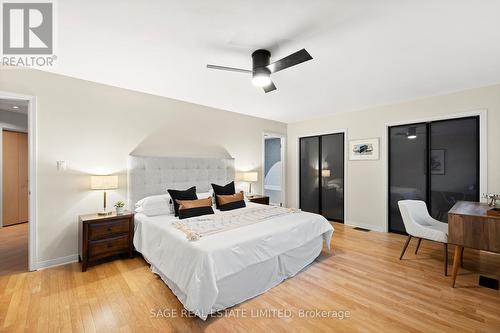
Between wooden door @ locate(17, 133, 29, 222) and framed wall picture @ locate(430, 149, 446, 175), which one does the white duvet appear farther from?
wooden door @ locate(17, 133, 29, 222)

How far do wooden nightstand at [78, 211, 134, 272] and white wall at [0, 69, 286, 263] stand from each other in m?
0.30

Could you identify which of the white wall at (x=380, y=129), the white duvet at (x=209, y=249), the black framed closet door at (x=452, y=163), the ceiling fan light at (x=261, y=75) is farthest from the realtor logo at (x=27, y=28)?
the black framed closet door at (x=452, y=163)

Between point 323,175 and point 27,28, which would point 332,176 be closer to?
point 323,175

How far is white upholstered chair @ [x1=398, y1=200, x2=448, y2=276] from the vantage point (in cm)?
273

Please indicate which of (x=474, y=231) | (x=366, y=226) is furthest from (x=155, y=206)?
(x=366, y=226)

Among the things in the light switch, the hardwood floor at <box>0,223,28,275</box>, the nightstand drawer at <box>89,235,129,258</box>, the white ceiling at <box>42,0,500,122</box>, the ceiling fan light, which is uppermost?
the white ceiling at <box>42,0,500,122</box>

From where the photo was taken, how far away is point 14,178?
494 cm

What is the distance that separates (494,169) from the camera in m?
3.37

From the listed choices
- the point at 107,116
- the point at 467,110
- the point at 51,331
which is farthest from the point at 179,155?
the point at 467,110

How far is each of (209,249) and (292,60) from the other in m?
1.89

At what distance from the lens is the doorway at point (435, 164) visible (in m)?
3.66

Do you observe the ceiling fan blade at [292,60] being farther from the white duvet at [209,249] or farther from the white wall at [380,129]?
the white wall at [380,129]

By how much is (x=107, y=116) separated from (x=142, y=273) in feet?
7.66

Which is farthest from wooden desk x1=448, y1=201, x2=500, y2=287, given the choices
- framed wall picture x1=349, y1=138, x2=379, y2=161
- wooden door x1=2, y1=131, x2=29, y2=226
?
wooden door x1=2, y1=131, x2=29, y2=226
